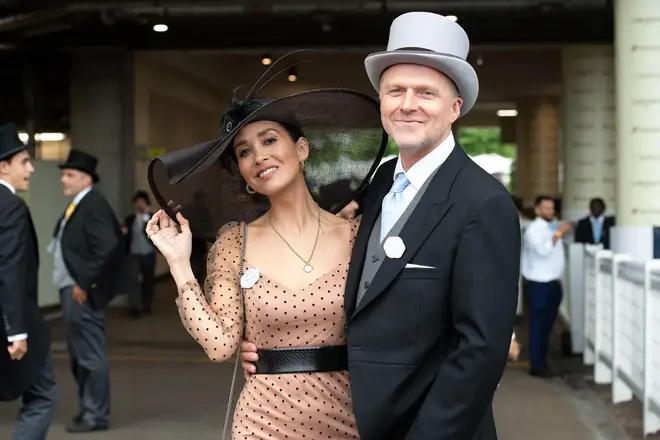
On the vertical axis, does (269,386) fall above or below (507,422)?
above

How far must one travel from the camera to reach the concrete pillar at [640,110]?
340 inches

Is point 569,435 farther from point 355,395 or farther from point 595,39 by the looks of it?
point 595,39

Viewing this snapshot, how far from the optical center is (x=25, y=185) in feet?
18.5

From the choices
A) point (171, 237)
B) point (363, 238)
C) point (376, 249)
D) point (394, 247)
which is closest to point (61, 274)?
point (171, 237)

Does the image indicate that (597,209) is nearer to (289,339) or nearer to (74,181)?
(74,181)

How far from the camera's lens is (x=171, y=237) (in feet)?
8.82

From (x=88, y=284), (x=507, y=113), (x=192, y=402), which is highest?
(x=507, y=113)

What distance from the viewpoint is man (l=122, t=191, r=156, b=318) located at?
14086mm

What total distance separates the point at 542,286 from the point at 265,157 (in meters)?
6.98

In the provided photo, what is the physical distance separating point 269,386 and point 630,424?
5.26 m

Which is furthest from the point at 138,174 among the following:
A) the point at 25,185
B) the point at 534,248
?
the point at 25,185

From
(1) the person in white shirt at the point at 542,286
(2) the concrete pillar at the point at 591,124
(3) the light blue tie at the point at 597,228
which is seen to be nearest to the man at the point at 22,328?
(1) the person in white shirt at the point at 542,286

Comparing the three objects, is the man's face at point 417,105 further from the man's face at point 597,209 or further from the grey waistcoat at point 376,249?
the man's face at point 597,209

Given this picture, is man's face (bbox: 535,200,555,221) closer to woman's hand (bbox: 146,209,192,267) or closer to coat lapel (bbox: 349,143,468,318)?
woman's hand (bbox: 146,209,192,267)
